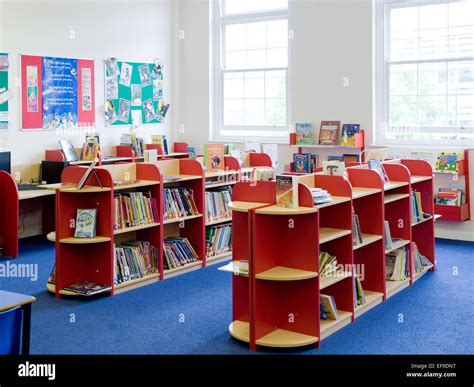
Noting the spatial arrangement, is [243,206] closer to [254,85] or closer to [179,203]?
[179,203]

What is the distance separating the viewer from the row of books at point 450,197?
762 cm

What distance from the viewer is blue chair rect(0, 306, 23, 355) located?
9.59ft

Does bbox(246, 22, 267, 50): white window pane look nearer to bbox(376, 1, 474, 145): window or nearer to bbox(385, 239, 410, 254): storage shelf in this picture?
bbox(376, 1, 474, 145): window

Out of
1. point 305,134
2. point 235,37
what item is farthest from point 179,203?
point 235,37

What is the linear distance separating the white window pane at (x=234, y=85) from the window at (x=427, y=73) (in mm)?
2200

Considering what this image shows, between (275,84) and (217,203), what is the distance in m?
3.13

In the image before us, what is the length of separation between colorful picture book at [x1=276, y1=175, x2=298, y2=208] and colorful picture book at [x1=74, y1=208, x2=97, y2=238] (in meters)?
1.83

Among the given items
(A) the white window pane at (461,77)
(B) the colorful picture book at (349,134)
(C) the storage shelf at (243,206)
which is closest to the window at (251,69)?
(B) the colorful picture book at (349,134)

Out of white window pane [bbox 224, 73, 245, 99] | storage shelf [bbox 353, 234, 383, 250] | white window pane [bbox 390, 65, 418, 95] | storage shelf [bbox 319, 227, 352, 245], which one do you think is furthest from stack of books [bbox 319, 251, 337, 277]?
white window pane [bbox 224, 73, 245, 99]

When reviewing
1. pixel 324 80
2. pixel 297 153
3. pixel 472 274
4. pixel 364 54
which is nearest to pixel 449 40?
pixel 364 54

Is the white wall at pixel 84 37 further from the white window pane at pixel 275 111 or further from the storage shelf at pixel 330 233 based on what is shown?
the storage shelf at pixel 330 233

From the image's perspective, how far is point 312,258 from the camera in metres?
4.37

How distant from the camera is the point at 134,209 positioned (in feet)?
19.0

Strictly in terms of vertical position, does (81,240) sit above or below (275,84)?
below
